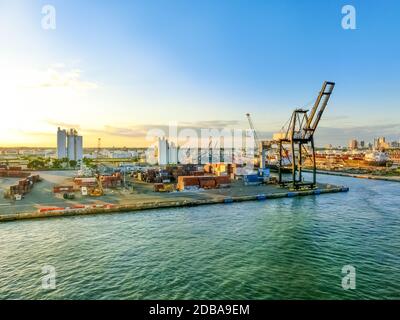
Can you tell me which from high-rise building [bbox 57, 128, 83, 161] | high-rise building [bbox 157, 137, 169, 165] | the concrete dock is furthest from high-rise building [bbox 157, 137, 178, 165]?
the concrete dock

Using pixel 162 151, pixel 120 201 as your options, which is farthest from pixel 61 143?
pixel 120 201

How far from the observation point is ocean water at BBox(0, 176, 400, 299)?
9.15 meters

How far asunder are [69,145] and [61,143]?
8.11 ft

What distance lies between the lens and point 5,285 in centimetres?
953

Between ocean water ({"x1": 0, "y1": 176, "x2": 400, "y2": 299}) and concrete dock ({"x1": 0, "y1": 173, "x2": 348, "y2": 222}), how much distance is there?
1.22 meters

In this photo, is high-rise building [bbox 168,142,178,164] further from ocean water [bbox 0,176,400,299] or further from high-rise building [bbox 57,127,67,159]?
ocean water [bbox 0,176,400,299]

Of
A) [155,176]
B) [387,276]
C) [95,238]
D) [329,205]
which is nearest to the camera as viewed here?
[387,276]

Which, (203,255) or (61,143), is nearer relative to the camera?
(203,255)

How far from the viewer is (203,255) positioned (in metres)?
12.2

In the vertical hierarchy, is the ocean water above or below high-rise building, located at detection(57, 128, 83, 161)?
below

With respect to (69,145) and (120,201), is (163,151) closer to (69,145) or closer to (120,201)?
(69,145)

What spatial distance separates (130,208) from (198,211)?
18.3 feet

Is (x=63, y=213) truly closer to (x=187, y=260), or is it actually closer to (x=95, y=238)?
(x=95, y=238)
